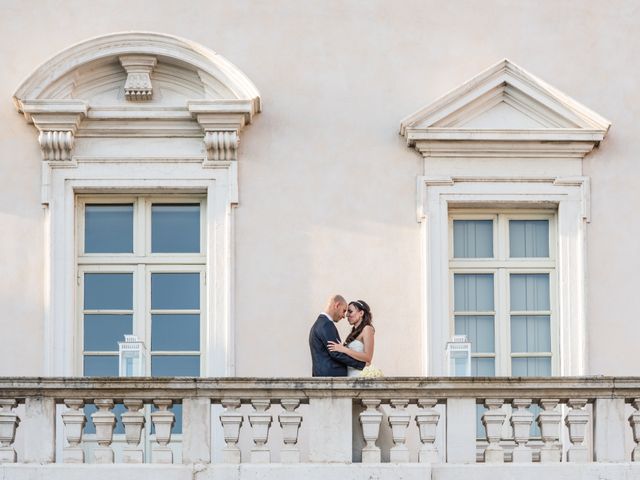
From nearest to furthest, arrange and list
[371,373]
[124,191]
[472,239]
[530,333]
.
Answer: [371,373] → [124,191] → [530,333] → [472,239]

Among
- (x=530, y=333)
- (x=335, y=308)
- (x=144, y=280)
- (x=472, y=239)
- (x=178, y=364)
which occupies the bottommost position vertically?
(x=178, y=364)

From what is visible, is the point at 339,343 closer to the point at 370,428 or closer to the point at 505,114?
the point at 370,428

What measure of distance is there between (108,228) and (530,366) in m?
3.75

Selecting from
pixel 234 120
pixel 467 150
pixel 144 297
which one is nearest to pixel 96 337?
pixel 144 297

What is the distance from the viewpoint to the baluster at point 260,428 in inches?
693

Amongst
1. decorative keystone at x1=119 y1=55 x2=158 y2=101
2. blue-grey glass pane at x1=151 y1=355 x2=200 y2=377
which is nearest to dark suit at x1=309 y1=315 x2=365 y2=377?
blue-grey glass pane at x1=151 y1=355 x2=200 y2=377

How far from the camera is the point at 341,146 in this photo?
20.1 meters

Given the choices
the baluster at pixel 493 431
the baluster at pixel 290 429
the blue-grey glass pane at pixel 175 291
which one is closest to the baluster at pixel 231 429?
the baluster at pixel 290 429

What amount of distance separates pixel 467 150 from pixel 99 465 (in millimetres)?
4507

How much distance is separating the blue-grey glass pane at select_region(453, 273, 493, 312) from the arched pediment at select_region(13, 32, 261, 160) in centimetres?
220

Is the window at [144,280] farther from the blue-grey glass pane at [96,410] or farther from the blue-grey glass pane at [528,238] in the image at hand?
the blue-grey glass pane at [528,238]

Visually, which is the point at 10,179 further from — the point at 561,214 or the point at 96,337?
the point at 561,214

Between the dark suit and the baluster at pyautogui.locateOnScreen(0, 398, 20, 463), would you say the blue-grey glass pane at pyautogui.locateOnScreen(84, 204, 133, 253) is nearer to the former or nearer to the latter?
the dark suit

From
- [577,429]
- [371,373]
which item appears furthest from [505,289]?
[577,429]
